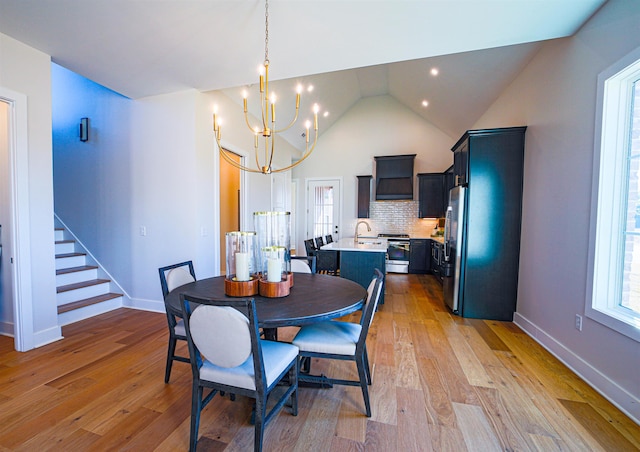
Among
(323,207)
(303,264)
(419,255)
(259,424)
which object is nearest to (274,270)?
(259,424)

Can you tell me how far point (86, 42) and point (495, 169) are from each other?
4.26 meters

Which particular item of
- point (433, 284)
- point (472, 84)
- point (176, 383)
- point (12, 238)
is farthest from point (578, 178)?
point (12, 238)

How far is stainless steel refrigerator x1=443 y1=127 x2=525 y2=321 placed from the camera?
2988 millimetres

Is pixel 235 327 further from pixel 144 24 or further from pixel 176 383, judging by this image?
pixel 144 24

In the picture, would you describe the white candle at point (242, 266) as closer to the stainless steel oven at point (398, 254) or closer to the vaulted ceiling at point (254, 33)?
the vaulted ceiling at point (254, 33)

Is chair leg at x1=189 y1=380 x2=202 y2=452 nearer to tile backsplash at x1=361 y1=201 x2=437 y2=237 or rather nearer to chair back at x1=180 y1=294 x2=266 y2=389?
chair back at x1=180 y1=294 x2=266 y2=389

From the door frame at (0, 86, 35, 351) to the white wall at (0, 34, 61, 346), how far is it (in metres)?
0.03

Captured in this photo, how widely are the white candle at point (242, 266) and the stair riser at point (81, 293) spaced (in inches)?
111

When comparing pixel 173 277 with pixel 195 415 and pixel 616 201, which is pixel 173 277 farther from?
pixel 616 201

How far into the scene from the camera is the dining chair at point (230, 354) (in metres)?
1.18

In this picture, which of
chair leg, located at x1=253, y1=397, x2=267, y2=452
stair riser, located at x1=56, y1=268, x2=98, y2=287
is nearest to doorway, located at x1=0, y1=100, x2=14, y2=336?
stair riser, located at x1=56, y1=268, x2=98, y2=287

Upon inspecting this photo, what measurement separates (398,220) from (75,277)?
5950 mm

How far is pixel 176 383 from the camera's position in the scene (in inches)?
74.8

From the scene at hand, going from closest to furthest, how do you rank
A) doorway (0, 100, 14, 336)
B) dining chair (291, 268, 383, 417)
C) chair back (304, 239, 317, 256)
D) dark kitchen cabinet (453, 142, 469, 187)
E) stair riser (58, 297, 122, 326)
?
dining chair (291, 268, 383, 417), doorway (0, 100, 14, 336), stair riser (58, 297, 122, 326), dark kitchen cabinet (453, 142, 469, 187), chair back (304, 239, 317, 256)
